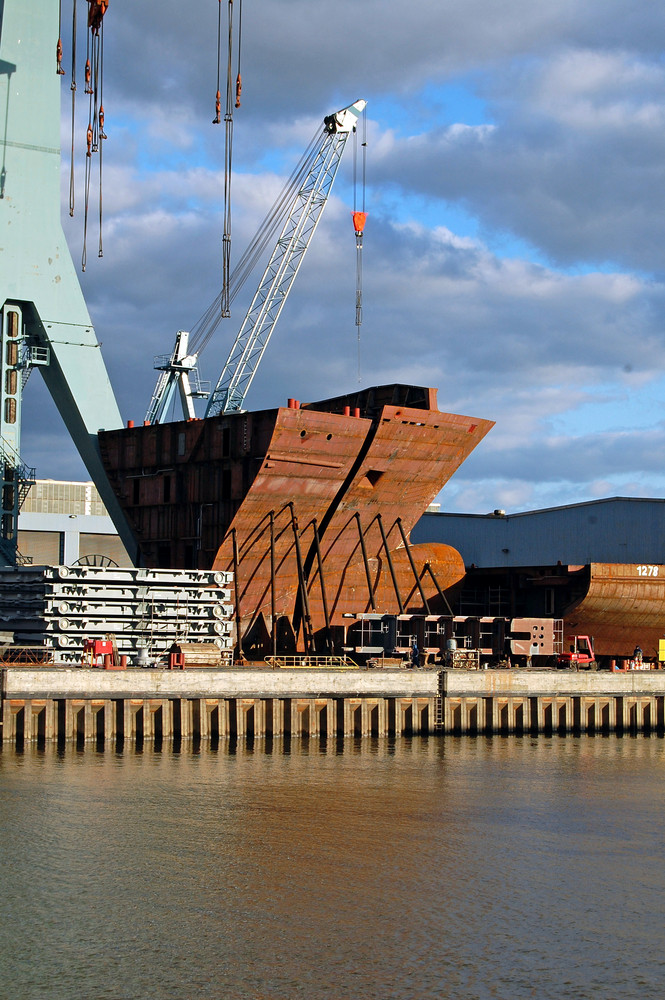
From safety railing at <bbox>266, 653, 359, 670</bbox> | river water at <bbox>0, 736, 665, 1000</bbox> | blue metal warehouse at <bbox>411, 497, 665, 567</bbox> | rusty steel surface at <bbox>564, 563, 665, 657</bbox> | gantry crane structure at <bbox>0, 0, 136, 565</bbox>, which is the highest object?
gantry crane structure at <bbox>0, 0, 136, 565</bbox>

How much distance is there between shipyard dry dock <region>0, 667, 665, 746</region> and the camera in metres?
41.1

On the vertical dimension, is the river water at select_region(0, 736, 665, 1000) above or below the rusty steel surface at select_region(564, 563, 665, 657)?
below

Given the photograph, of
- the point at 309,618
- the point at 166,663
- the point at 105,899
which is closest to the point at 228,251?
the point at 309,618

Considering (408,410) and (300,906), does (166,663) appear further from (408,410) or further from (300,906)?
(300,906)

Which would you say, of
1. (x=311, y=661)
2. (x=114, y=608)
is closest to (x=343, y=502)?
(x=311, y=661)

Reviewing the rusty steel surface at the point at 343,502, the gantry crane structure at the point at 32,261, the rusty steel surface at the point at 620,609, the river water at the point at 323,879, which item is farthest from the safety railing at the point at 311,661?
the rusty steel surface at the point at 620,609

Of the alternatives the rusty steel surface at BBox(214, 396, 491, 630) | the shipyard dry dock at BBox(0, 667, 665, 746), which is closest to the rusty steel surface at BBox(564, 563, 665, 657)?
the rusty steel surface at BBox(214, 396, 491, 630)

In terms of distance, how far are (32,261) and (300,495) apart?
57.2ft

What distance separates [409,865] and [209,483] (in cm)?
3150

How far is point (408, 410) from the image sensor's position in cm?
5531

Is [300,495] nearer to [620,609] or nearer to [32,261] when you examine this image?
[32,261]

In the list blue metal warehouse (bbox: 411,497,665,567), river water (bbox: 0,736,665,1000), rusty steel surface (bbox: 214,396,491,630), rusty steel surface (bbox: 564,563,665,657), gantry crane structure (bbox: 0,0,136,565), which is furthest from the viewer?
blue metal warehouse (bbox: 411,497,665,567)

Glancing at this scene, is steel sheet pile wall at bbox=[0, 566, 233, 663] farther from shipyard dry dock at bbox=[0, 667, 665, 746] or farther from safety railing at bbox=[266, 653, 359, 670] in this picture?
shipyard dry dock at bbox=[0, 667, 665, 746]

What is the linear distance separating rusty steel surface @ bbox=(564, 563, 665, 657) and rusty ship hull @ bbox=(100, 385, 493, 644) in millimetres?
8133
